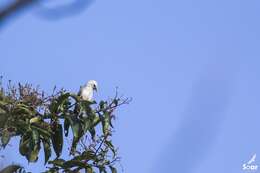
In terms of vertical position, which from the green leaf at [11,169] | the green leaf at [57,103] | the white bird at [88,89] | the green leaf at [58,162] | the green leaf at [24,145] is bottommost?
the green leaf at [11,169]

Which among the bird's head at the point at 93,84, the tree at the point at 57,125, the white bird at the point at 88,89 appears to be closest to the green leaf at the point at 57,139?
the tree at the point at 57,125

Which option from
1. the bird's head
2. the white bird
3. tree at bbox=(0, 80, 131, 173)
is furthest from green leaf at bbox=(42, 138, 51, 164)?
the bird's head

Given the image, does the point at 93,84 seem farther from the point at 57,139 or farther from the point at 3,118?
the point at 3,118

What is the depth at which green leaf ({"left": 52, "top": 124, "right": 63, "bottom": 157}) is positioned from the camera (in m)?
4.72

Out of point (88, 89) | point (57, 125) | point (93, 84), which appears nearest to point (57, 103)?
point (57, 125)

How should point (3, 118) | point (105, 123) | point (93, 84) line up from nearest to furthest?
point (3, 118) → point (105, 123) → point (93, 84)

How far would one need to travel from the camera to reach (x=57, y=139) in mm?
4734

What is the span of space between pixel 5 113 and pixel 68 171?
596 mm

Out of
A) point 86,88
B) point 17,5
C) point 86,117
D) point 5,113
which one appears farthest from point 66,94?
point 86,88

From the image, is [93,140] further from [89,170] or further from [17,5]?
[17,5]

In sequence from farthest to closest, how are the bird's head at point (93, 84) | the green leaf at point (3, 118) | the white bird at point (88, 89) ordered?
1. the bird's head at point (93, 84)
2. the white bird at point (88, 89)
3. the green leaf at point (3, 118)

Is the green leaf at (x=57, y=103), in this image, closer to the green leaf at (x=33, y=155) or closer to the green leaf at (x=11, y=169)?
the green leaf at (x=33, y=155)

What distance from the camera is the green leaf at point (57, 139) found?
15.5 ft

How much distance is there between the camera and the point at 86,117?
4.76m
